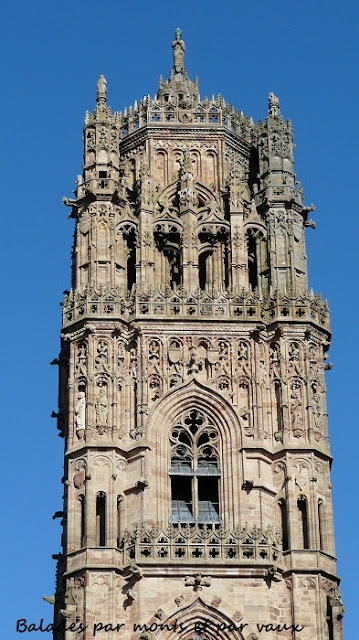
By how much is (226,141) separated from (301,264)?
163 inches

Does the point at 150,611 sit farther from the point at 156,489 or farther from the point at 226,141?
the point at 226,141

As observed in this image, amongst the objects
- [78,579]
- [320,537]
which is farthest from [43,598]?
[320,537]

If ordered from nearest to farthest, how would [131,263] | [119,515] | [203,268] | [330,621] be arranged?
[330,621] → [119,515] → [131,263] → [203,268]

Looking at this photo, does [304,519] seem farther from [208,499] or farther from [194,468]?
[194,468]

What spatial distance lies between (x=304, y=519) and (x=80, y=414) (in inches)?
215

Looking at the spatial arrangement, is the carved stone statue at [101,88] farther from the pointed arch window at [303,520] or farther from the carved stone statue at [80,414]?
the pointed arch window at [303,520]

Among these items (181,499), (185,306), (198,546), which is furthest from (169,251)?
(198,546)

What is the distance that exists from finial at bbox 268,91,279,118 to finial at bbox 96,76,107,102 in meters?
4.14

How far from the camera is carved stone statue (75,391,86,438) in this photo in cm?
4488

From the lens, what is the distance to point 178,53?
52.9m

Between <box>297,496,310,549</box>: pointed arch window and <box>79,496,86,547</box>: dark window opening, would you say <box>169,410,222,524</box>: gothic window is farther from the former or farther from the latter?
<box>79,496,86,547</box>: dark window opening

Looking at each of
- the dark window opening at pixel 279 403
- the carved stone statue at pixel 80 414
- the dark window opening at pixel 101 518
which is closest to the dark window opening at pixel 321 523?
the dark window opening at pixel 279 403

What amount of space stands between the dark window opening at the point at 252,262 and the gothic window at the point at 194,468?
4480 millimetres

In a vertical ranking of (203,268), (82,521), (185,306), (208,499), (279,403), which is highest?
(203,268)
